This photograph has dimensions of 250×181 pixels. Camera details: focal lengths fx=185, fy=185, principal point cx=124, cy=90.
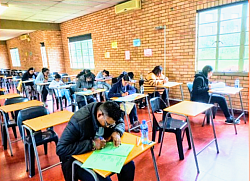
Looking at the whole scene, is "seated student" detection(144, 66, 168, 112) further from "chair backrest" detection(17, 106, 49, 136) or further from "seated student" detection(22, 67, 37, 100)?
"seated student" detection(22, 67, 37, 100)

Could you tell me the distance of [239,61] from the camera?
387 centimetres

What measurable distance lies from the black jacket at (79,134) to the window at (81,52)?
20.7 ft

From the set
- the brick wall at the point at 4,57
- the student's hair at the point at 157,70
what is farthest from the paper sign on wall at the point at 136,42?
the brick wall at the point at 4,57

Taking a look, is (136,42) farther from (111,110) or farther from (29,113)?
(111,110)

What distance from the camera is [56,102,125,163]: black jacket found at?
4.54 feet

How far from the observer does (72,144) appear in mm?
1399

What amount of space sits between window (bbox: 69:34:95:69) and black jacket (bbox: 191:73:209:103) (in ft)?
16.3

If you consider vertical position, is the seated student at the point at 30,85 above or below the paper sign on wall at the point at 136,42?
below

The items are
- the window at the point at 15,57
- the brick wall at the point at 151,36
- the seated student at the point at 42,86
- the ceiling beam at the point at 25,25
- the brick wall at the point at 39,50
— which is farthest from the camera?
the window at the point at 15,57

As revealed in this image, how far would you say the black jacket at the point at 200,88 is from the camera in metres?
3.41

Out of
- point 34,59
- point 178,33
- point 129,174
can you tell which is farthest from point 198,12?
point 34,59

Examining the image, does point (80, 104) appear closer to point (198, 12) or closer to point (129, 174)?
point (129, 174)

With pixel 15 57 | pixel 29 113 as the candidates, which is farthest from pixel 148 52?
pixel 15 57

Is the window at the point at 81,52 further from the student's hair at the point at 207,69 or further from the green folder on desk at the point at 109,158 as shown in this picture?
the green folder on desk at the point at 109,158
